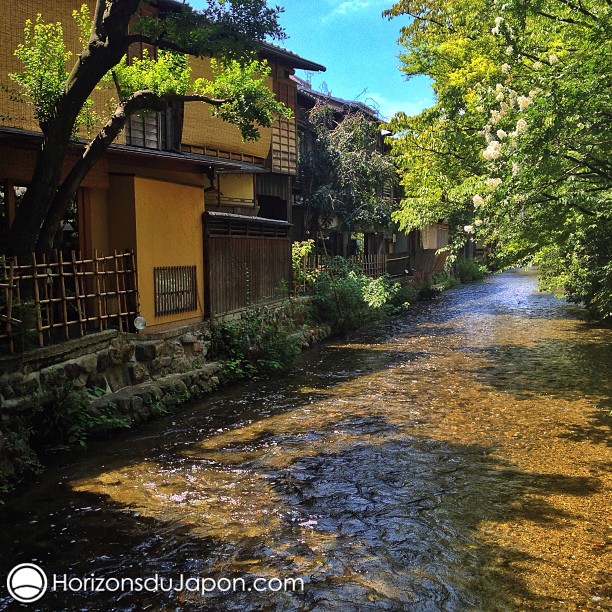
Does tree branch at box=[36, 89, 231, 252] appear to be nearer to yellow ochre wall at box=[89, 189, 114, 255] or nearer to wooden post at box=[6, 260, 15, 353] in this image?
wooden post at box=[6, 260, 15, 353]

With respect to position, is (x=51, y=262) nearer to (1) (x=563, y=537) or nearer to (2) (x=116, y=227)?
(2) (x=116, y=227)

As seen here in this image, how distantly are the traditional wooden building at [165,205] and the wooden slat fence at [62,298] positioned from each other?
1.40 feet

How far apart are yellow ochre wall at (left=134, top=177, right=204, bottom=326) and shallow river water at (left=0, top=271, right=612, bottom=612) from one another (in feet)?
8.47

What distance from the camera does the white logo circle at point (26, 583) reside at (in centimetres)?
506

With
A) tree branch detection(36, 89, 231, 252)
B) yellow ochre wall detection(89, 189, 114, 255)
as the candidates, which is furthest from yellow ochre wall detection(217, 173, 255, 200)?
tree branch detection(36, 89, 231, 252)

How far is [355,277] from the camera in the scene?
23.0 metres

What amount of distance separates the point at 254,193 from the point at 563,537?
17357 mm

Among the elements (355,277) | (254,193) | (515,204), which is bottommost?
(355,277)

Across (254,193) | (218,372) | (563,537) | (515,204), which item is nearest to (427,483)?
(563,537)

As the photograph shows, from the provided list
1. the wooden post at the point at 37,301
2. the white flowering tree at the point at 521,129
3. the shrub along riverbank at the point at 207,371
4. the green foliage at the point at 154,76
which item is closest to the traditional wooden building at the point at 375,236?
the shrub along riverbank at the point at 207,371

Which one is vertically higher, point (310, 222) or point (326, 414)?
point (310, 222)

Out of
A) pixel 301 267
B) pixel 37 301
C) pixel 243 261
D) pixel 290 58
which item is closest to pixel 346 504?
pixel 37 301

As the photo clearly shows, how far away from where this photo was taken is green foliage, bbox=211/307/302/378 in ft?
46.1

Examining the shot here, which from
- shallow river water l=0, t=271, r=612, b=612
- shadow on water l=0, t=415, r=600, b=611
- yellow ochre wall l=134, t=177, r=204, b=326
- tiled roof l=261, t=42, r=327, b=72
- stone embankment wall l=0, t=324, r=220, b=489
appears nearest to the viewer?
shadow on water l=0, t=415, r=600, b=611
